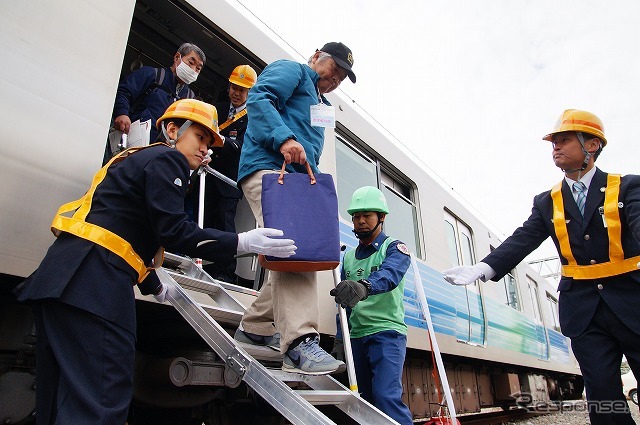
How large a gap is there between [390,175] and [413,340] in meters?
1.73

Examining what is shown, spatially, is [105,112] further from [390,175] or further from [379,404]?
[390,175]

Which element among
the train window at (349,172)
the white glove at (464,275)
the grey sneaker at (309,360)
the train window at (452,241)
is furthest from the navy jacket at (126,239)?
the train window at (452,241)

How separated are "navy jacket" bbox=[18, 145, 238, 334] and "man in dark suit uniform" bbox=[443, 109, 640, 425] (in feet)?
5.37

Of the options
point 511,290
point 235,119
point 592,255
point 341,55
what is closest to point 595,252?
point 592,255

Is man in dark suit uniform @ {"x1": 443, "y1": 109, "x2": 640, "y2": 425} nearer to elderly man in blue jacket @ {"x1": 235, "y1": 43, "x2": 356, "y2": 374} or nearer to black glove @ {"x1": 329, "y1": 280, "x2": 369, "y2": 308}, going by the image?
black glove @ {"x1": 329, "y1": 280, "x2": 369, "y2": 308}

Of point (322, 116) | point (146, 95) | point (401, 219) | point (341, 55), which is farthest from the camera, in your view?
point (401, 219)

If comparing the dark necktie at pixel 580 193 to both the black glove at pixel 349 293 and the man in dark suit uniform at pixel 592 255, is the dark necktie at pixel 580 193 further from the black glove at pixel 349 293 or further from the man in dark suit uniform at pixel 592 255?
the black glove at pixel 349 293

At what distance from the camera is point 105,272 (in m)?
1.56

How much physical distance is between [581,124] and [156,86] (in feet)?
8.41

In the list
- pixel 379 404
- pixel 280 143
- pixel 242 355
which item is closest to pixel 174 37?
pixel 280 143

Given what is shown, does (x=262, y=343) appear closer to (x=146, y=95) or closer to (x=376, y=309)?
(x=376, y=309)

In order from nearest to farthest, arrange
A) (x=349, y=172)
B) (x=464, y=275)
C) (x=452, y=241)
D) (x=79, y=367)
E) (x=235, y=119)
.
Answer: (x=79, y=367)
(x=464, y=275)
(x=235, y=119)
(x=349, y=172)
(x=452, y=241)

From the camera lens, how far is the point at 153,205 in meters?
1.64

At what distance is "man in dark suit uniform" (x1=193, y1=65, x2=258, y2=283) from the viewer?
11.6 feet
